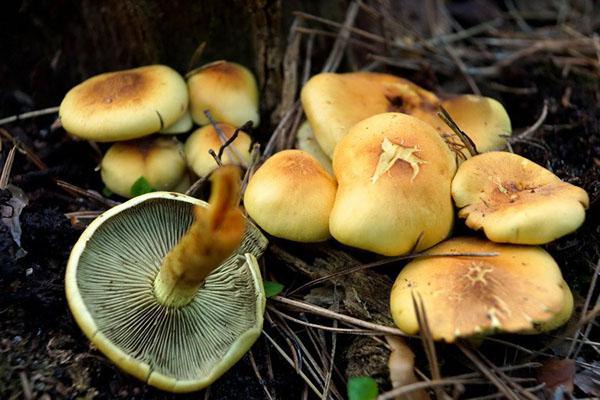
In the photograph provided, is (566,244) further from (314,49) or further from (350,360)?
(314,49)

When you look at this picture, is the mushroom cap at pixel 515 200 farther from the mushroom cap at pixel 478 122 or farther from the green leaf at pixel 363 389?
the green leaf at pixel 363 389

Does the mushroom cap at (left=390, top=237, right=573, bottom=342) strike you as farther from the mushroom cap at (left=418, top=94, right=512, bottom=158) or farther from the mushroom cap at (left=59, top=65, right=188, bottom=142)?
the mushroom cap at (left=59, top=65, right=188, bottom=142)

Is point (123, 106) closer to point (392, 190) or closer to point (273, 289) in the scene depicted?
point (273, 289)

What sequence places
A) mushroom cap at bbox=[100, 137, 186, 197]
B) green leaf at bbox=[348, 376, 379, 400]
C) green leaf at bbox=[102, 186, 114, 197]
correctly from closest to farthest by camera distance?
green leaf at bbox=[348, 376, 379, 400], mushroom cap at bbox=[100, 137, 186, 197], green leaf at bbox=[102, 186, 114, 197]

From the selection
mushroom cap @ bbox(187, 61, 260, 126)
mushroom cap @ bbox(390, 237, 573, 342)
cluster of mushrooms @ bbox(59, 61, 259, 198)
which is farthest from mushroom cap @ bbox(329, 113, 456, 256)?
mushroom cap @ bbox(187, 61, 260, 126)

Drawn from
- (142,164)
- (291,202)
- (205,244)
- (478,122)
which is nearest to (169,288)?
(205,244)

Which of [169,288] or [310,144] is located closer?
[169,288]

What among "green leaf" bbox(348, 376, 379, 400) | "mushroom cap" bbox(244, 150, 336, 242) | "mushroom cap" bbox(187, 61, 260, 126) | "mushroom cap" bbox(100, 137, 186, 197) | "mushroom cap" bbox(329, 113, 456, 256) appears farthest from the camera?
"mushroom cap" bbox(187, 61, 260, 126)
